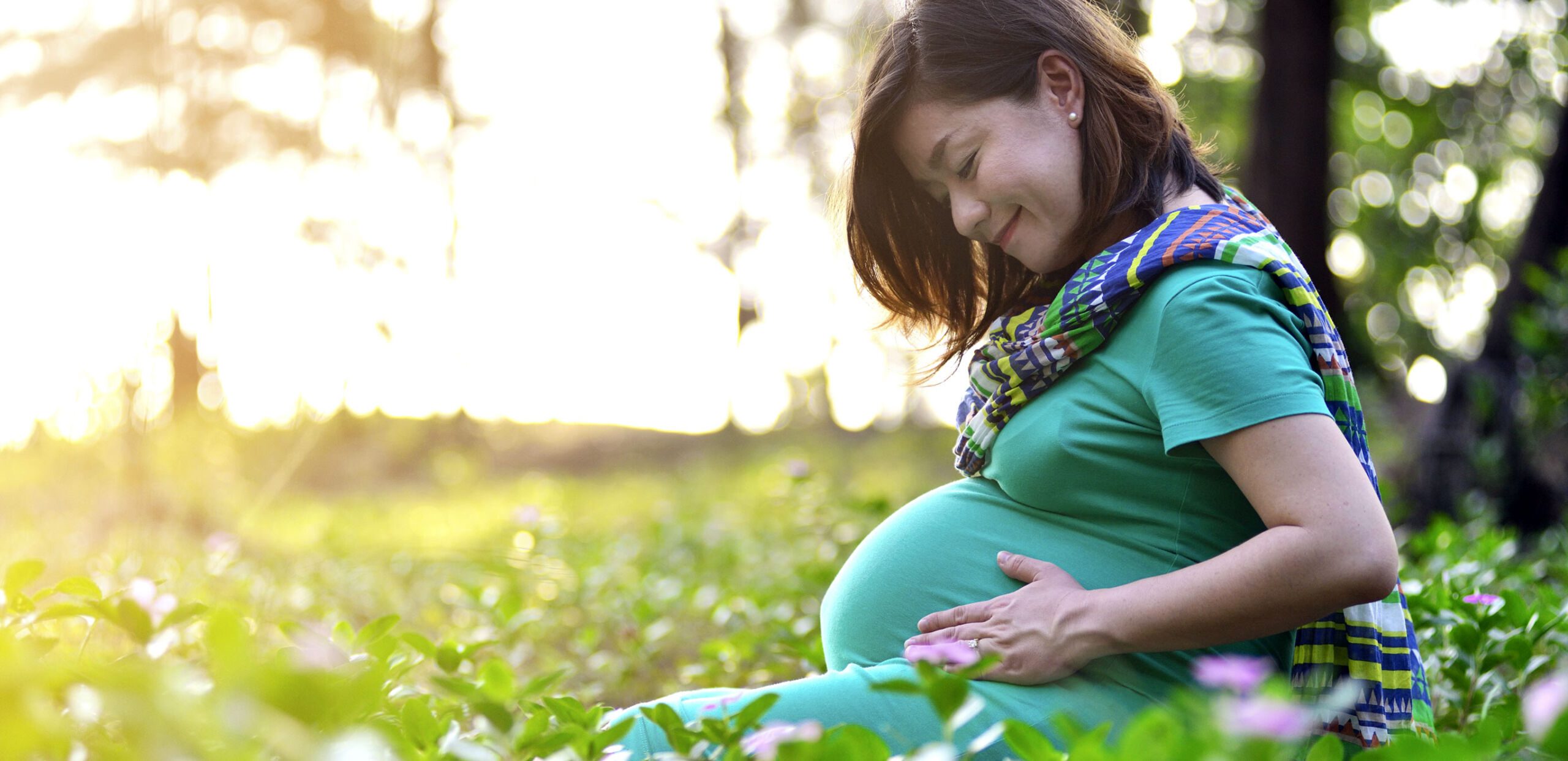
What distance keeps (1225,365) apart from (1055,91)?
57 centimetres

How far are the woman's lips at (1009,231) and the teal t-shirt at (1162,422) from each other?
0.91ft

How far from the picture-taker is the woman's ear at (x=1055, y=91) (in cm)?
162

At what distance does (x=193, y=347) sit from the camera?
4.42m

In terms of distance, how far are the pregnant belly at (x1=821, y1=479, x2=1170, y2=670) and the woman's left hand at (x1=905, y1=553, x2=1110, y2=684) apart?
0.06m

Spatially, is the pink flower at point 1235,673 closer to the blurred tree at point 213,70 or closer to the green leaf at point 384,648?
the green leaf at point 384,648

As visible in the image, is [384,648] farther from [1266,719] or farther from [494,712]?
[1266,719]

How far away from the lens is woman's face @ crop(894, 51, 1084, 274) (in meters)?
1.60

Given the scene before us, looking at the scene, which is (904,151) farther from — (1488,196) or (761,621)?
(1488,196)

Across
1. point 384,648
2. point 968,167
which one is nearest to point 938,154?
point 968,167

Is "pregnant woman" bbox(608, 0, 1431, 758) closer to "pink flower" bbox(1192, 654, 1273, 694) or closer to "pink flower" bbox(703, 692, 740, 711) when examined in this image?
"pink flower" bbox(703, 692, 740, 711)

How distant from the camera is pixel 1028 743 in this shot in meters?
0.89

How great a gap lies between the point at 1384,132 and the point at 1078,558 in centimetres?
1345

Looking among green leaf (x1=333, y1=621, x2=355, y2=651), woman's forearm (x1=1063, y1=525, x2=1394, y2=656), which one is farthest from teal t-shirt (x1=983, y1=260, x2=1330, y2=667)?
green leaf (x1=333, y1=621, x2=355, y2=651)

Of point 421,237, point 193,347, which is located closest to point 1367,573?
point 193,347
